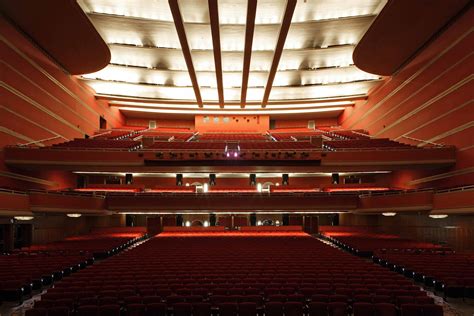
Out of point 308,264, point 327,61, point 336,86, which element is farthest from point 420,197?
point 336,86

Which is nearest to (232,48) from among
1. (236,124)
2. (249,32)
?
(249,32)

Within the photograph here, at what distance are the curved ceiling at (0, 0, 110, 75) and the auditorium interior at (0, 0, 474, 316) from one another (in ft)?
0.33

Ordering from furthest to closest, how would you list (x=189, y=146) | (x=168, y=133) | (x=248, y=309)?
(x=168, y=133) < (x=189, y=146) < (x=248, y=309)

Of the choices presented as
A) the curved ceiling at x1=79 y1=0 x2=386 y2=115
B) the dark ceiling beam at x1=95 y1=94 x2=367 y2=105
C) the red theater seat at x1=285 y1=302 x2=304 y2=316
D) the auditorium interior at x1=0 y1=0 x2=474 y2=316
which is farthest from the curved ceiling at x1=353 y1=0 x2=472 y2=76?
the red theater seat at x1=285 y1=302 x2=304 y2=316

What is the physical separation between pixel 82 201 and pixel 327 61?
15.6 meters

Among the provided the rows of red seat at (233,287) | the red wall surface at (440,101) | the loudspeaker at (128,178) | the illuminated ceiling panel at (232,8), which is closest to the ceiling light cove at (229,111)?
the red wall surface at (440,101)

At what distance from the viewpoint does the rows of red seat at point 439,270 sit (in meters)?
8.27

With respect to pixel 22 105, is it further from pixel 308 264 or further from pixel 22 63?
pixel 308 264

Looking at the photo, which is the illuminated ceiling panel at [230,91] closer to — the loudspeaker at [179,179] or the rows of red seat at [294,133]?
the rows of red seat at [294,133]

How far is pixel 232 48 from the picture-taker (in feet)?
73.6

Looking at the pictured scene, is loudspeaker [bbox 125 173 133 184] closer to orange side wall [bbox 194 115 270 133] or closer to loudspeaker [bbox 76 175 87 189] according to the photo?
loudspeaker [bbox 76 175 87 189]

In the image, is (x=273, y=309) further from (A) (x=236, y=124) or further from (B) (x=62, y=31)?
(A) (x=236, y=124)

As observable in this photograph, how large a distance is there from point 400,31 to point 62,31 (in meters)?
14.8

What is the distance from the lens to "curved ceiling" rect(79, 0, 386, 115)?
59.0 feet
